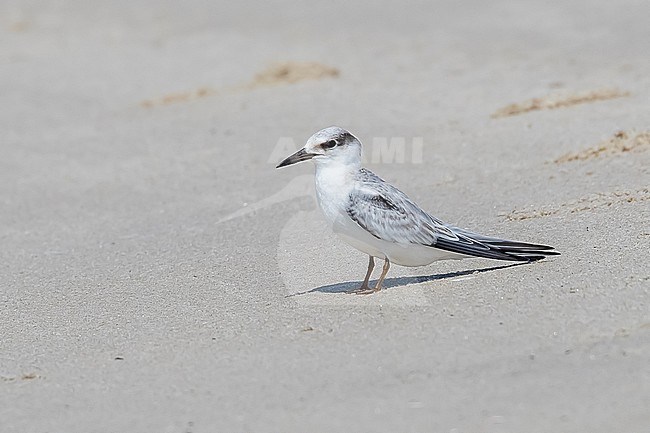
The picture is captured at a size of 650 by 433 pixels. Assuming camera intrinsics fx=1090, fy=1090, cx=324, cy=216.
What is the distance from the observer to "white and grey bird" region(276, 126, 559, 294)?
505 centimetres

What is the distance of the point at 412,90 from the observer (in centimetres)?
957

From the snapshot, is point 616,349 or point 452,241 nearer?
point 616,349

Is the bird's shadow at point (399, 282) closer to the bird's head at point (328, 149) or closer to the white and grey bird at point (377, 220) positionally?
the white and grey bird at point (377, 220)

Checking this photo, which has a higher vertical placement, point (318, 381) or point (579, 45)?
point (579, 45)

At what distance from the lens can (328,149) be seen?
5145 mm

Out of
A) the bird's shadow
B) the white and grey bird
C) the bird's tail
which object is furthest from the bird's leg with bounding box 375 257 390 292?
the bird's tail

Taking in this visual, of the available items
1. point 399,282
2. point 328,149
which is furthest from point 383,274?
point 328,149

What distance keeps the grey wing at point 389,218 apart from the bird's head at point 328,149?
0.16 meters

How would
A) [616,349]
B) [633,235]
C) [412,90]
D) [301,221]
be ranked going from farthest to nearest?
1. [412,90]
2. [301,221]
3. [633,235]
4. [616,349]

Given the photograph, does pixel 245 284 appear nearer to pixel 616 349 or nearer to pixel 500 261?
pixel 500 261

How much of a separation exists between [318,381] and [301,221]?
2.61 meters

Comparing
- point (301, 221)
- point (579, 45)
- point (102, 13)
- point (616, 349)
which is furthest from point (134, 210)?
point (102, 13)

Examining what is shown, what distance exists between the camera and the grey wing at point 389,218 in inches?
198

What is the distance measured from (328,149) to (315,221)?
1644 mm
